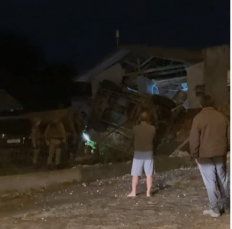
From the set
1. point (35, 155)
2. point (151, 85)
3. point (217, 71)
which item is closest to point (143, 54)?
point (151, 85)

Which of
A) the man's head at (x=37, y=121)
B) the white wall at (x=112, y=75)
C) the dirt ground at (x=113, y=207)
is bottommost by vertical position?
the dirt ground at (x=113, y=207)

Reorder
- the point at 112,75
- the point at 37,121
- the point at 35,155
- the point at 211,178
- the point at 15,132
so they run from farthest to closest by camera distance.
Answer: the point at 112,75 < the point at 37,121 < the point at 15,132 < the point at 35,155 < the point at 211,178

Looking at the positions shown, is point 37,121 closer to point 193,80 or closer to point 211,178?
point 193,80

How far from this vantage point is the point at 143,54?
22.0 metres

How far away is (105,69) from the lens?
22781 millimetres

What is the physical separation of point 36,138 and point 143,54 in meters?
7.81

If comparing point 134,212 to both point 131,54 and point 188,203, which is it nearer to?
point 188,203

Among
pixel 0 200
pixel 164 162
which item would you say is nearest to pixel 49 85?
pixel 164 162

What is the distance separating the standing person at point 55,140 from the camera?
14.2 m

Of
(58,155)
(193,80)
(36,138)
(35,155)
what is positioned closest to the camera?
(35,155)

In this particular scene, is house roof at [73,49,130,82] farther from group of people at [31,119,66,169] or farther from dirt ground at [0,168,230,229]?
dirt ground at [0,168,230,229]

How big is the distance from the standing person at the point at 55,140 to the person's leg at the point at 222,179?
23.3ft

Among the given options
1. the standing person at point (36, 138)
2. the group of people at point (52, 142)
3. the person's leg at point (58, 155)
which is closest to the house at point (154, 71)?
the standing person at point (36, 138)

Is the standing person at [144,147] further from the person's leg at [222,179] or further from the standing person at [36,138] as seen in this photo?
the standing person at [36,138]
